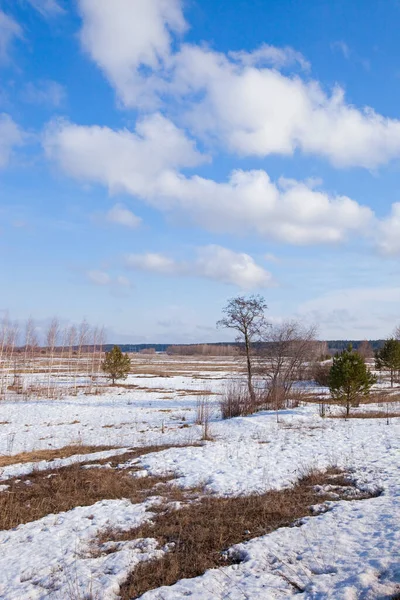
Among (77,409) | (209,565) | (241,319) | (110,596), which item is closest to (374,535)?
(209,565)

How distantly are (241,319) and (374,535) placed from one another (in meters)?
22.6

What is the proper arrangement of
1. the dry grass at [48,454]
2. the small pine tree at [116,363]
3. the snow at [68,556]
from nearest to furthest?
the snow at [68,556]
the dry grass at [48,454]
the small pine tree at [116,363]

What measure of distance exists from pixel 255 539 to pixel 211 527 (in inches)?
34.8

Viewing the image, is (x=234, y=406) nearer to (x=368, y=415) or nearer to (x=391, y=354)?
(x=368, y=415)

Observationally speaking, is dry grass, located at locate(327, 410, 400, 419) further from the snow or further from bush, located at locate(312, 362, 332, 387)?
bush, located at locate(312, 362, 332, 387)

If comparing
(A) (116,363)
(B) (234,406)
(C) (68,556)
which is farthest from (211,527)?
(A) (116,363)

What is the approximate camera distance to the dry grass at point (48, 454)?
12.8 meters

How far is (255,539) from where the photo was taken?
6.07 metres

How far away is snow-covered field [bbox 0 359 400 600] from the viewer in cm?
475

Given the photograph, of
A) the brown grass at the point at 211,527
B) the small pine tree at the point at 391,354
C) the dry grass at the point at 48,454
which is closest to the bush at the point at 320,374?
the small pine tree at the point at 391,354

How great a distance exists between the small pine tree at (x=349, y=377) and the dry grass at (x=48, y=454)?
10895mm

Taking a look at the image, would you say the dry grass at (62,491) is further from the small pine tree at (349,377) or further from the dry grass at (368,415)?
the dry grass at (368,415)

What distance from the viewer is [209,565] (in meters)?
5.40

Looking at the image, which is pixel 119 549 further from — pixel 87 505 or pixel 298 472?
pixel 298 472
